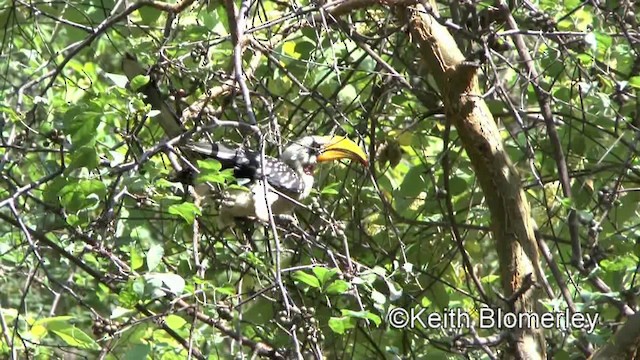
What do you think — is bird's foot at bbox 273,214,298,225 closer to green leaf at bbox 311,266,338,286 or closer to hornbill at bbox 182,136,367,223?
hornbill at bbox 182,136,367,223

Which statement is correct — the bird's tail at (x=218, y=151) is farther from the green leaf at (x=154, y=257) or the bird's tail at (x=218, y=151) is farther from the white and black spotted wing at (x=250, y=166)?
the green leaf at (x=154, y=257)

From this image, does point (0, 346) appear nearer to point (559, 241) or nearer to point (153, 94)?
point (153, 94)

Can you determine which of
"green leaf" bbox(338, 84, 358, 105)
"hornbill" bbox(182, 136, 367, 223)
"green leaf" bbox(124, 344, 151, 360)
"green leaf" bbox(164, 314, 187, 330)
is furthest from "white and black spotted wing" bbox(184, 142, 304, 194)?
"green leaf" bbox(124, 344, 151, 360)

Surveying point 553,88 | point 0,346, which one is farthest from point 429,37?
point 0,346

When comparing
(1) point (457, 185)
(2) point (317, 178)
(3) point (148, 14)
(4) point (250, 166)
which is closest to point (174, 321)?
(4) point (250, 166)

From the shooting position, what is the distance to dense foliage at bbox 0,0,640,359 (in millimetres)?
2418

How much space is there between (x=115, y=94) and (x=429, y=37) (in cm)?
102

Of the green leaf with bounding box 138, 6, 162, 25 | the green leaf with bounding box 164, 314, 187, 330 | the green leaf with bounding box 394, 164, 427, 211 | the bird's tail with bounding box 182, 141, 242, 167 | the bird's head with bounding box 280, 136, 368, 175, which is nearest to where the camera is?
the green leaf with bounding box 164, 314, 187, 330

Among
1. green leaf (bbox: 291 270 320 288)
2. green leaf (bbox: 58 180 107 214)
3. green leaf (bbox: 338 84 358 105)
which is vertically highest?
green leaf (bbox: 338 84 358 105)

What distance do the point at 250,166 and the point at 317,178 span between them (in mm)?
964

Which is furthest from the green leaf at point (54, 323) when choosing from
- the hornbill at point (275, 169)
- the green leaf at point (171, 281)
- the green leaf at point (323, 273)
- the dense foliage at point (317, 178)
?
the green leaf at point (323, 273)

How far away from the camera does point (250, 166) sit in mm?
3217

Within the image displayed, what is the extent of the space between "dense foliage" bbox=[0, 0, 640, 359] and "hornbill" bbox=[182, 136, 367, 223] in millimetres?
75

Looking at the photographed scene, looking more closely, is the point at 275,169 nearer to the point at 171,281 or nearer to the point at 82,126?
the point at 82,126
